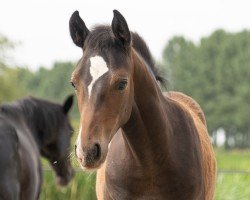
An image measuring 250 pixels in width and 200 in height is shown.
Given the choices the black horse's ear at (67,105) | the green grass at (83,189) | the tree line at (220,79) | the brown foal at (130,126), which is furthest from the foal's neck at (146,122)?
the tree line at (220,79)

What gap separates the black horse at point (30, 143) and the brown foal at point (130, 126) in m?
1.69

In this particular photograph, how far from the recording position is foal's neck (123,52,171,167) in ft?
11.2

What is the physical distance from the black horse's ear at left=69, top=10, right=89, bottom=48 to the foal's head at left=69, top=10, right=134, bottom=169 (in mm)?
63

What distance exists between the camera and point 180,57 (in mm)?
50625

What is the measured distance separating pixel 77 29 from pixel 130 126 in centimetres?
65

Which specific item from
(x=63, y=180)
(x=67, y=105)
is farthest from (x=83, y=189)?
(x=67, y=105)

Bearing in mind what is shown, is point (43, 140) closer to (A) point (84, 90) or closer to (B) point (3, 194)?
(B) point (3, 194)

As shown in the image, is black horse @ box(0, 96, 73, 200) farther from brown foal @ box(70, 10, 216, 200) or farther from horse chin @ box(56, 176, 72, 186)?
brown foal @ box(70, 10, 216, 200)

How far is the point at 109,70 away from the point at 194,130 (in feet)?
3.70

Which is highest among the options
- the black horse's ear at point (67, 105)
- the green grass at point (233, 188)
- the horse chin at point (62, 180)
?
the black horse's ear at point (67, 105)

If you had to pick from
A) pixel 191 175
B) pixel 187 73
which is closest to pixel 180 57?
pixel 187 73

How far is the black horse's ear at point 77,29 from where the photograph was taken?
131 inches

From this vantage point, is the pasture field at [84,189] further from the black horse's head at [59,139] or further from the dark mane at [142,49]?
the dark mane at [142,49]

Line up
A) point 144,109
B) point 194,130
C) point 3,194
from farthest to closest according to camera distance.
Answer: point 3,194
point 194,130
point 144,109
